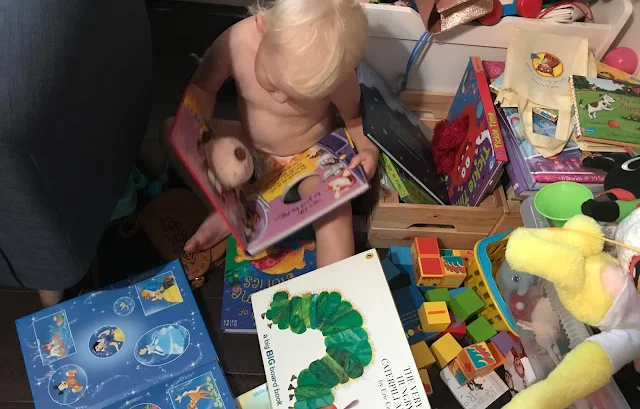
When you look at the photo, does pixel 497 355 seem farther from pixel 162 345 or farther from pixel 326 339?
pixel 162 345

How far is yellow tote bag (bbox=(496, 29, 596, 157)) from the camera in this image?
88 cm

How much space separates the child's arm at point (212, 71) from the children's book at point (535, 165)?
0.51 m

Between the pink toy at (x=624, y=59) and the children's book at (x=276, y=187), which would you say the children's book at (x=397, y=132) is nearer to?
the children's book at (x=276, y=187)

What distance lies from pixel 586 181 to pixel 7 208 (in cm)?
83

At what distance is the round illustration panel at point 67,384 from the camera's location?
868 mm

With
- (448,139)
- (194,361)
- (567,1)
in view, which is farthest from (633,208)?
(194,361)

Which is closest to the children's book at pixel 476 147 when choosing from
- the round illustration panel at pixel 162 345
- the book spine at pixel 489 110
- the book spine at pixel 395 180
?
the book spine at pixel 489 110

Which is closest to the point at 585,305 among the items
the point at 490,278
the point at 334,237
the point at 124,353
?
the point at 490,278

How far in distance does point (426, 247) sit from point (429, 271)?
53 millimetres

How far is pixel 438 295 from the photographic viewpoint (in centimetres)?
103

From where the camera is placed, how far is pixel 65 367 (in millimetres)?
889

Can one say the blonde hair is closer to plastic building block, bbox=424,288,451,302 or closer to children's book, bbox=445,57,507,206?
children's book, bbox=445,57,507,206

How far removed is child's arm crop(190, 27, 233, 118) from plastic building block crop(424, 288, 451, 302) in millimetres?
543

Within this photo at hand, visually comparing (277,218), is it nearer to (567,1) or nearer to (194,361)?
(194,361)
